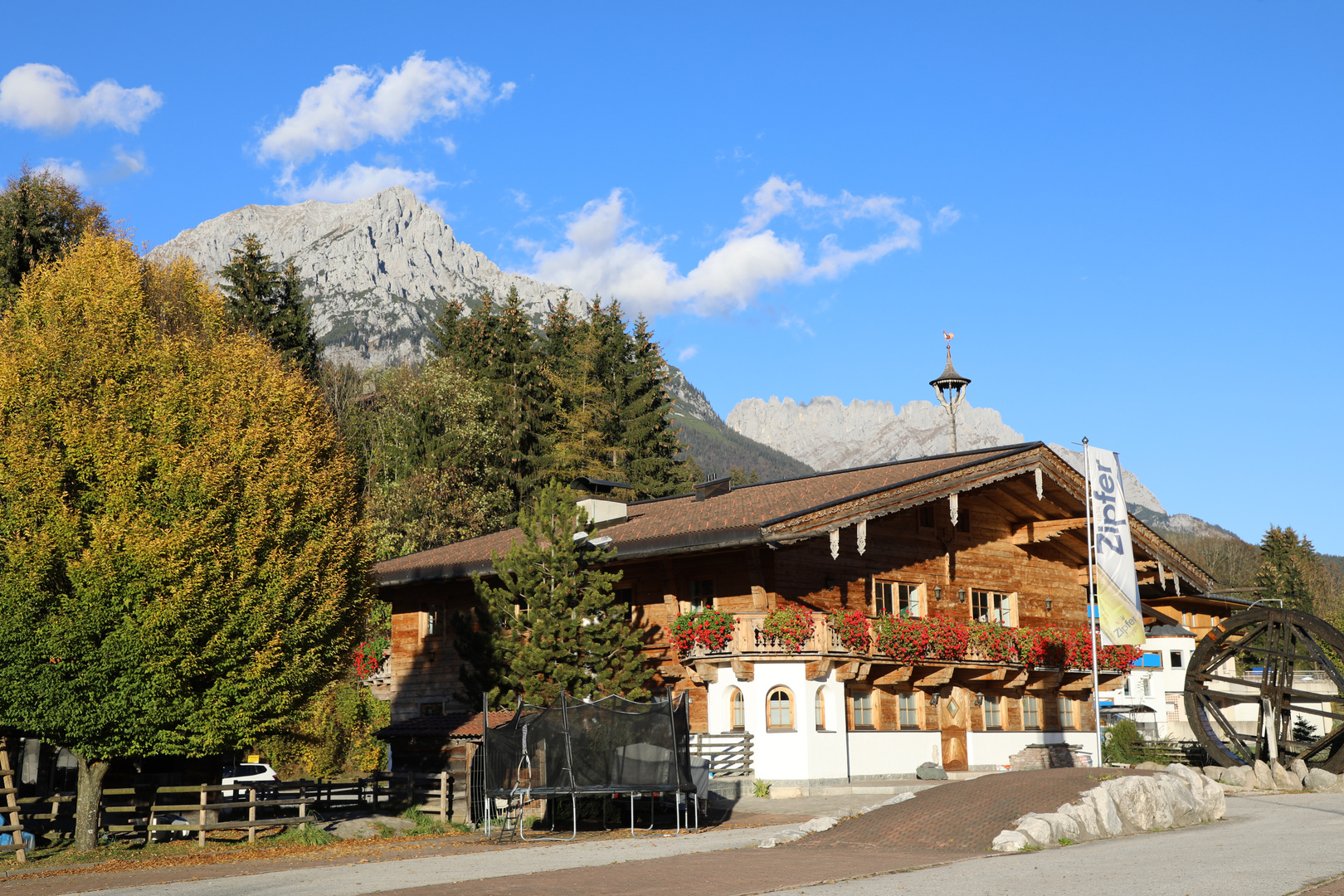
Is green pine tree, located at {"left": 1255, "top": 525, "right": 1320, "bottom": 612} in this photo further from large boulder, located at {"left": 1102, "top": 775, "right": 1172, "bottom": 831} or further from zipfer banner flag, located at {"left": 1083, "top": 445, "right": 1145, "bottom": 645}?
large boulder, located at {"left": 1102, "top": 775, "right": 1172, "bottom": 831}

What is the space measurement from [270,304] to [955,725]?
4275cm

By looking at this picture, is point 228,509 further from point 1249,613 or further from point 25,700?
→ point 1249,613

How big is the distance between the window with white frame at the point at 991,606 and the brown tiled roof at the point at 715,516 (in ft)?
14.1

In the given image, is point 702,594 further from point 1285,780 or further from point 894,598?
point 1285,780

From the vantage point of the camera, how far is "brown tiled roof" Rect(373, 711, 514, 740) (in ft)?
85.2

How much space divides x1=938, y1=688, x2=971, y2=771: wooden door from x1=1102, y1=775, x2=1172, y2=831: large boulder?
1111 cm

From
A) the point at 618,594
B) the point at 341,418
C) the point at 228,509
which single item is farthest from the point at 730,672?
the point at 341,418

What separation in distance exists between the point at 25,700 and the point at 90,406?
5485mm

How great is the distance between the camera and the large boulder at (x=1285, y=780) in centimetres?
2966

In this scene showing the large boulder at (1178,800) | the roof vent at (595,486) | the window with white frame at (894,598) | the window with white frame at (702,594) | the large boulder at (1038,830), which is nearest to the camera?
the large boulder at (1038,830)

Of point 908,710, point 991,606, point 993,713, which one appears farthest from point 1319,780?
point 908,710

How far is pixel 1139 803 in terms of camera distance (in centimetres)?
1998

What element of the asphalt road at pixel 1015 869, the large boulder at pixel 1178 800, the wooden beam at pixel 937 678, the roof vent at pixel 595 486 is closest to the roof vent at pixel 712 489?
the roof vent at pixel 595 486

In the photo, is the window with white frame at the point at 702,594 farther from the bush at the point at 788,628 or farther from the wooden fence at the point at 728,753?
the wooden fence at the point at 728,753
